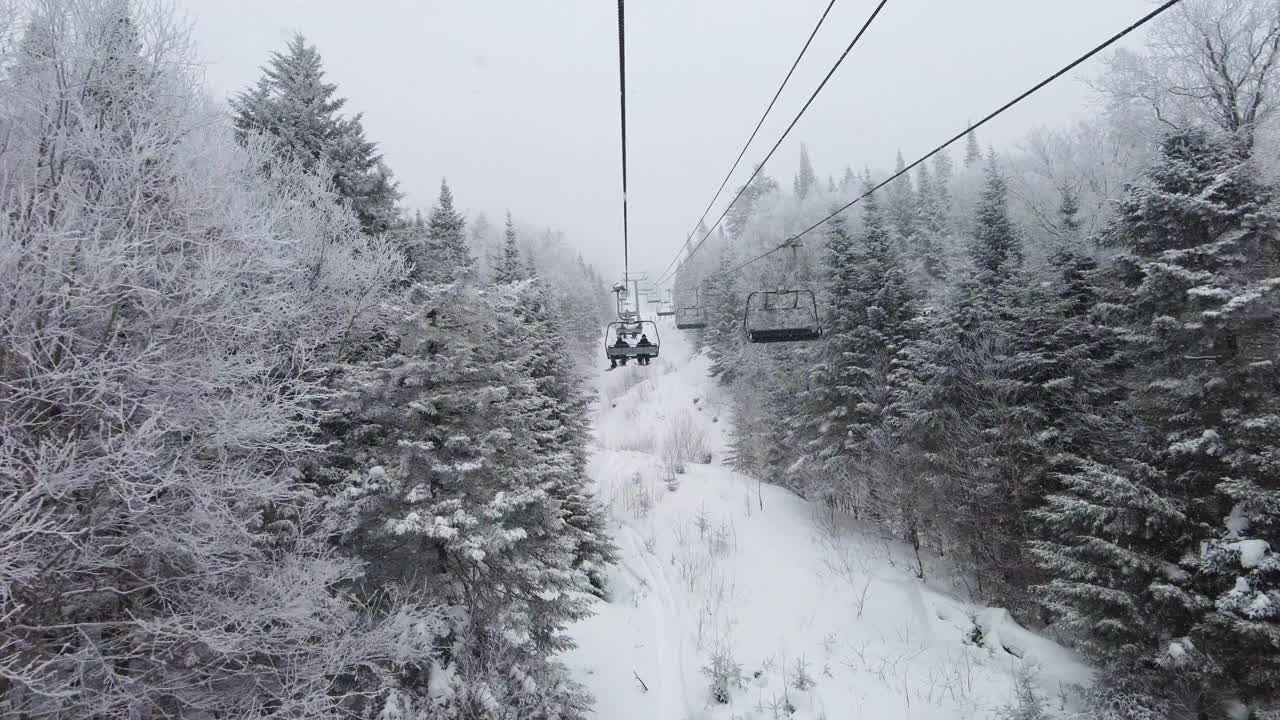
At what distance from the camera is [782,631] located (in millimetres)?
12422

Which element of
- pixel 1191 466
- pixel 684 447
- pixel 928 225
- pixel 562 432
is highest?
pixel 928 225

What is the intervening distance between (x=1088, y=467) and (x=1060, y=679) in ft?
13.0

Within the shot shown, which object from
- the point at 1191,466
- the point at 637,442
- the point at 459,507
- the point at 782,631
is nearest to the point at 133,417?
the point at 459,507

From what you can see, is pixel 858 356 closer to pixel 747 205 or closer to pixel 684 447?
pixel 684 447

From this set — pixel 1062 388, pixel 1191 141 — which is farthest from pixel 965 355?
pixel 1191 141

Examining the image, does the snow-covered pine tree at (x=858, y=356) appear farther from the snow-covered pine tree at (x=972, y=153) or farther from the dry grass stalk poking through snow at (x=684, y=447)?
the snow-covered pine tree at (x=972, y=153)

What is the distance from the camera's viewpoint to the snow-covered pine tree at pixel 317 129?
40.9 ft

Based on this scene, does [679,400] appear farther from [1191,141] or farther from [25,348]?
[25,348]

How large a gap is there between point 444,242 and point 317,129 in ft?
16.6

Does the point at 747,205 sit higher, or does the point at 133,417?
the point at 747,205

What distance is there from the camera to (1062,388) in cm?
1109

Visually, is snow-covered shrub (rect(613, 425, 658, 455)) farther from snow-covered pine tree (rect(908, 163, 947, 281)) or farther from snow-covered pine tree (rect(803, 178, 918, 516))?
snow-covered pine tree (rect(908, 163, 947, 281))

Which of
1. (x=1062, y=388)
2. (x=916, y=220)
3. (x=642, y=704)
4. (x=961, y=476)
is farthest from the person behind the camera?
(x=916, y=220)

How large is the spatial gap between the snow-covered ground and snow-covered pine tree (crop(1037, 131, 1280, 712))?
7.26 ft
